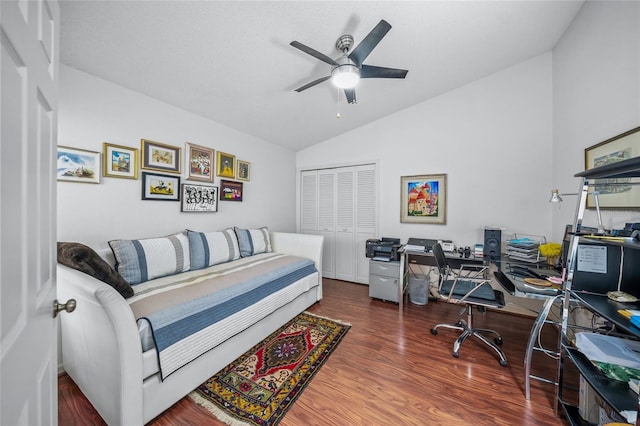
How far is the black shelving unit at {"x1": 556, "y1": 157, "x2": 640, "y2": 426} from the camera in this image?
39.3 inches

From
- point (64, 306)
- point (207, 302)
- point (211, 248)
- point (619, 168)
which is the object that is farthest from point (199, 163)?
point (619, 168)

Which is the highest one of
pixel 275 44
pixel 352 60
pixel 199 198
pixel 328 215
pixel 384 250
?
pixel 275 44

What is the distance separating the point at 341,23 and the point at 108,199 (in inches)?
96.0

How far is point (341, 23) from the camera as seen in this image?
1.81 metres

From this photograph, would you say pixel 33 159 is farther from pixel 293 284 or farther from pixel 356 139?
pixel 356 139

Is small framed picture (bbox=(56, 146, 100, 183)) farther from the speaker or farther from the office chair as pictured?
the speaker

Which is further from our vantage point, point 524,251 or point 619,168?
point 524,251

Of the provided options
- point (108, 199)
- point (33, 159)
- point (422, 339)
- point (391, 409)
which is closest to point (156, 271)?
point (108, 199)

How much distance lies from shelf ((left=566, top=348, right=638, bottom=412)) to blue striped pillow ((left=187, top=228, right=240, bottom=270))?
289cm

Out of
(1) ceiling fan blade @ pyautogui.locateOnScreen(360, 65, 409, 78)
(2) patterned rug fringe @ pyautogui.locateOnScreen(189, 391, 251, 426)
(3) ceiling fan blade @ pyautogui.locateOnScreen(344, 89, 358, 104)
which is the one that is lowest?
(2) patterned rug fringe @ pyautogui.locateOnScreen(189, 391, 251, 426)

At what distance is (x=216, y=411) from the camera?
57.1 inches

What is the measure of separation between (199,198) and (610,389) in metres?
3.43

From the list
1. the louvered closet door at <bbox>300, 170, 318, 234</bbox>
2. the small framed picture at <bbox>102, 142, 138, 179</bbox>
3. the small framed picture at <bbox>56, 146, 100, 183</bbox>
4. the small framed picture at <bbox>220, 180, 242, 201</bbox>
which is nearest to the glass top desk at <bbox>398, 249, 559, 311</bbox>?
the louvered closet door at <bbox>300, 170, 318, 234</bbox>

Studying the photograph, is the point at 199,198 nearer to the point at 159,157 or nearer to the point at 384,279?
the point at 159,157
